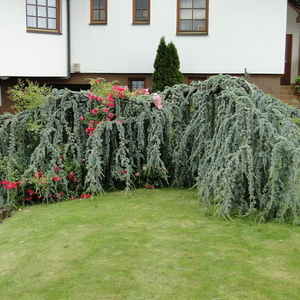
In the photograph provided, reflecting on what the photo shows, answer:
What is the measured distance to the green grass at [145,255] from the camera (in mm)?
4125

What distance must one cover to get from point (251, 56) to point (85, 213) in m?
10.6

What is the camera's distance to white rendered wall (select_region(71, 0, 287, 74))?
50.2ft

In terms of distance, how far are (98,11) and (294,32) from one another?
7.93m

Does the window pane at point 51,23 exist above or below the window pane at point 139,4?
below

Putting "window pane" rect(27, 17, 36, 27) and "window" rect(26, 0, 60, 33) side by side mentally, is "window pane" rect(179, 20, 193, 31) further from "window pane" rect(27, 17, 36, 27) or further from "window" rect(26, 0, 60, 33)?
"window pane" rect(27, 17, 36, 27)

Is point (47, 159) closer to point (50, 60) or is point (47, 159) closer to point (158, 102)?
point (158, 102)

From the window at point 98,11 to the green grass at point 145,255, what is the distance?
10.1 metres

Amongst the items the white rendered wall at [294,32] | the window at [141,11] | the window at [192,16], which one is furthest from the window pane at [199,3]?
the white rendered wall at [294,32]

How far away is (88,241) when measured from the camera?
→ 550 centimetres

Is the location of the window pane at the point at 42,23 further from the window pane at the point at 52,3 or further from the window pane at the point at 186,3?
the window pane at the point at 186,3

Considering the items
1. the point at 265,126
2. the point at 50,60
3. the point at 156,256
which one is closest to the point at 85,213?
the point at 156,256

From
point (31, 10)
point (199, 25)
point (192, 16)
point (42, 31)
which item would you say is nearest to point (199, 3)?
point (192, 16)

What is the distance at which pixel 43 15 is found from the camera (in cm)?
1467

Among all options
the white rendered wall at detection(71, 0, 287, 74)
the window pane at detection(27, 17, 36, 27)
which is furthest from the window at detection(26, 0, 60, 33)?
the white rendered wall at detection(71, 0, 287, 74)
